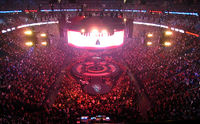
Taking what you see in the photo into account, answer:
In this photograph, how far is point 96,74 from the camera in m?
20.4

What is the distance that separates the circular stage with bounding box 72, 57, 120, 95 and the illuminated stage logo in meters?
3.79

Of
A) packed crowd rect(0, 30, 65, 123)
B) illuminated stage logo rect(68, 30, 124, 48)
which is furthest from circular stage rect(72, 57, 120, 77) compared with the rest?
illuminated stage logo rect(68, 30, 124, 48)

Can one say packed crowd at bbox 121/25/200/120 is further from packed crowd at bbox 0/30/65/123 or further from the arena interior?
packed crowd at bbox 0/30/65/123

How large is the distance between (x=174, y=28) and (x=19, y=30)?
29.4m

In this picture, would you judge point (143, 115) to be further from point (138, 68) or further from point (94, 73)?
point (94, 73)

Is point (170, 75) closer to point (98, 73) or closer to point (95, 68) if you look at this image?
point (98, 73)

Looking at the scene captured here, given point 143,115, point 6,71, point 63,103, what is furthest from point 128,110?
point 6,71

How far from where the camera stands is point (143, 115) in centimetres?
1258

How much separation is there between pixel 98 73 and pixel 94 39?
4873 millimetres

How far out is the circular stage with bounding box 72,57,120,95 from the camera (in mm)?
17516

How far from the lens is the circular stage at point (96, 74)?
57.5 feet

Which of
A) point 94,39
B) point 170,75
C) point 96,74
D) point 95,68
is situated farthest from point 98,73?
point 170,75

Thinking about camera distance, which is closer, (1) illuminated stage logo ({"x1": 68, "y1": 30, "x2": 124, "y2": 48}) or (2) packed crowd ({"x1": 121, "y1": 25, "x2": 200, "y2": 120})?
(2) packed crowd ({"x1": 121, "y1": 25, "x2": 200, "y2": 120})

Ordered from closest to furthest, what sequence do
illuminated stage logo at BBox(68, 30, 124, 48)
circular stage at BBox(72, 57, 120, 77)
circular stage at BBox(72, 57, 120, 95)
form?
1. circular stage at BBox(72, 57, 120, 95)
2. illuminated stage logo at BBox(68, 30, 124, 48)
3. circular stage at BBox(72, 57, 120, 77)
